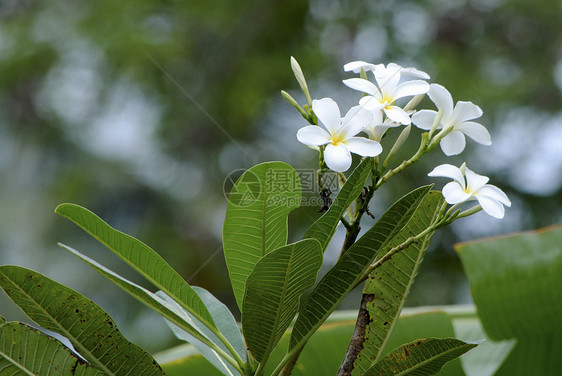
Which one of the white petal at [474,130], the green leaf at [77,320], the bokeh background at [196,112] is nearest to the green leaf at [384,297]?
the white petal at [474,130]

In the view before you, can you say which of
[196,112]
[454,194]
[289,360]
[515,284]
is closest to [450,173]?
[454,194]

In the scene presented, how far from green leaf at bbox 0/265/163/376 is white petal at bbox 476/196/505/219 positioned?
0.35 m

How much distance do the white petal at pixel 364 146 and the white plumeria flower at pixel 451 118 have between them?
9cm

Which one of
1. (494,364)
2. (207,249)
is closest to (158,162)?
(207,249)

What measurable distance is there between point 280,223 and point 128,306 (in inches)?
133

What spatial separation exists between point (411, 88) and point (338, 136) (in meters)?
0.09

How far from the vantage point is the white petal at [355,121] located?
0.53 meters

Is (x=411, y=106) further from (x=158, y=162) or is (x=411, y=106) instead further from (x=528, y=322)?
(x=158, y=162)

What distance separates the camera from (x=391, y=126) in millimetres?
548

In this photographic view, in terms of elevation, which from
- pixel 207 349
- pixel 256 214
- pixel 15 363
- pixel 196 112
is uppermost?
pixel 196 112

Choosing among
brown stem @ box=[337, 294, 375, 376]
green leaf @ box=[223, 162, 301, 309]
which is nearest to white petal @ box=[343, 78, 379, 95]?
green leaf @ box=[223, 162, 301, 309]

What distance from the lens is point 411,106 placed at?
2.03 feet

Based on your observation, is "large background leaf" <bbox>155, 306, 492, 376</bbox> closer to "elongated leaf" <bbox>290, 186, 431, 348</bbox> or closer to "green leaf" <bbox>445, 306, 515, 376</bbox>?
"green leaf" <bbox>445, 306, 515, 376</bbox>

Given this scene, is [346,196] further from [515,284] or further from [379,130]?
[515,284]
